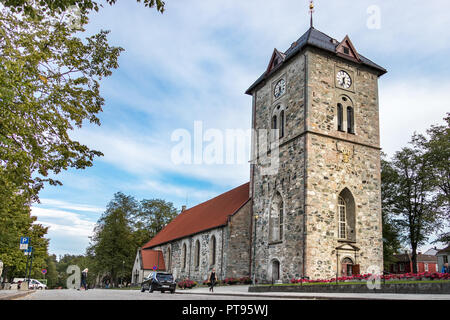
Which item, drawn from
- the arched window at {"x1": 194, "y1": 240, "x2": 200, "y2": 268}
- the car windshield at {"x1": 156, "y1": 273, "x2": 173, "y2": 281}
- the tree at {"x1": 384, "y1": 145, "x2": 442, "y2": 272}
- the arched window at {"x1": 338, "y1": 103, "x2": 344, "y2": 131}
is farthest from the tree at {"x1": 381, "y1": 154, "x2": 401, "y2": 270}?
the car windshield at {"x1": 156, "y1": 273, "x2": 173, "y2": 281}

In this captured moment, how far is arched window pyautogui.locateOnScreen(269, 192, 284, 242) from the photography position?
28.1m

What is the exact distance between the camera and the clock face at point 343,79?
2842 cm

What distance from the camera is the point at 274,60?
1252 inches

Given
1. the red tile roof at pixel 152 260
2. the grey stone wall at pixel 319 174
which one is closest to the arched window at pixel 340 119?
the grey stone wall at pixel 319 174

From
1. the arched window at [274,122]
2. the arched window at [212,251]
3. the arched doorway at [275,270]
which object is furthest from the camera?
the arched window at [212,251]

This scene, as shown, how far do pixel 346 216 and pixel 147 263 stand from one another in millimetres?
27349

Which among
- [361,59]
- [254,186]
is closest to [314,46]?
[361,59]

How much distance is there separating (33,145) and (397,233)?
35046mm

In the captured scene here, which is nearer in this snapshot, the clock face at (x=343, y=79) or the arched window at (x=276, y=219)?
the arched window at (x=276, y=219)

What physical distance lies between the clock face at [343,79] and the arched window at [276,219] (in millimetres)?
8920

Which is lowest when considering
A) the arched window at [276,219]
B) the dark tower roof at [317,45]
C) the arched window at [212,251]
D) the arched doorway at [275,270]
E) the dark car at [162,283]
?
the dark car at [162,283]

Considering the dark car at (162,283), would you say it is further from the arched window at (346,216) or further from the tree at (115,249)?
the tree at (115,249)

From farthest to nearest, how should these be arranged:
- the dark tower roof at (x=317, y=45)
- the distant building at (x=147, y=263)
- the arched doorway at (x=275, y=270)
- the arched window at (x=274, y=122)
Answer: the distant building at (x=147, y=263) < the arched window at (x=274, y=122) < the dark tower roof at (x=317, y=45) < the arched doorway at (x=275, y=270)

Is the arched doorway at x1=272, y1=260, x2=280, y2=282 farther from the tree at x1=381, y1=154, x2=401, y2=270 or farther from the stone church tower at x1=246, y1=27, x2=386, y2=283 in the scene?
the tree at x1=381, y1=154, x2=401, y2=270
